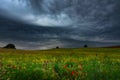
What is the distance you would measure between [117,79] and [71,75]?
207 cm

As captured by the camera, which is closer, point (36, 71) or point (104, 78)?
point (104, 78)

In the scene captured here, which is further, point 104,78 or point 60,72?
point 60,72

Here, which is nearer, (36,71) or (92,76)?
(92,76)

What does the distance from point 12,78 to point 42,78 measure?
4.39ft

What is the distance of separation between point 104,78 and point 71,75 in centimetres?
150

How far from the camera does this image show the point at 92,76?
1112 centimetres

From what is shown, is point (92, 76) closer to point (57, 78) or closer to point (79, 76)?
point (79, 76)

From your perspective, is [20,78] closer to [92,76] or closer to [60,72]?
[60,72]

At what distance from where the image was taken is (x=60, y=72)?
1205 cm

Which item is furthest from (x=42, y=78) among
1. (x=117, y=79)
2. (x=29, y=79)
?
(x=117, y=79)

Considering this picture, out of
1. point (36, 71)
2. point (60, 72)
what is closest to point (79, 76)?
point (60, 72)

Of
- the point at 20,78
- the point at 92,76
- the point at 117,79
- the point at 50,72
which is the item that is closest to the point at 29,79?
the point at 20,78

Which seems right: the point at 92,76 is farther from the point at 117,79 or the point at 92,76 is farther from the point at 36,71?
the point at 36,71

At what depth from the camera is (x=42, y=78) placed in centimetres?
1125
